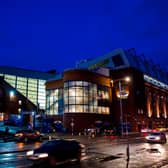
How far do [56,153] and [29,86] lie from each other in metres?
95.2

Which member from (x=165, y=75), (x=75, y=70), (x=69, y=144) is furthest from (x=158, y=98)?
(x=69, y=144)

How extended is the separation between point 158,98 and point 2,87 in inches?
2170

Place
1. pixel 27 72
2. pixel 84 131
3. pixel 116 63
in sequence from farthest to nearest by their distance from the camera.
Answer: pixel 27 72, pixel 116 63, pixel 84 131

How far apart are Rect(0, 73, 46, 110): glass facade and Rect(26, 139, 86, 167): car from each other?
88.7 m

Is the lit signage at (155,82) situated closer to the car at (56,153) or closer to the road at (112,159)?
the road at (112,159)

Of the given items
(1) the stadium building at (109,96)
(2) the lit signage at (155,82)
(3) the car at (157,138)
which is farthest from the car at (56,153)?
(2) the lit signage at (155,82)

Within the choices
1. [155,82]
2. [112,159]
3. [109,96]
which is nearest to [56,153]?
[112,159]

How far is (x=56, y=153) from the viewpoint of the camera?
46.8ft

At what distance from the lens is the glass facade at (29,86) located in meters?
101

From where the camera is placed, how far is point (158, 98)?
93375 millimetres

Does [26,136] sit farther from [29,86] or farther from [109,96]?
[29,86]

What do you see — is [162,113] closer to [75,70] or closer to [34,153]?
[75,70]

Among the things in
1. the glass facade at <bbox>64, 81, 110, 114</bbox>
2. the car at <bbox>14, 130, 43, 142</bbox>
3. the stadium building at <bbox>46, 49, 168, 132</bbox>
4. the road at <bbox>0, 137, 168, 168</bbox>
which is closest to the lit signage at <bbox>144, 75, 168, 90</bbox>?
the stadium building at <bbox>46, 49, 168, 132</bbox>

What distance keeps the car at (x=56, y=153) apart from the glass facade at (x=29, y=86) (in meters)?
88.7
